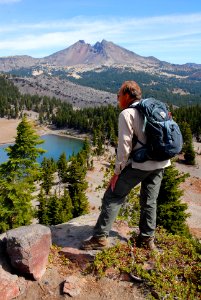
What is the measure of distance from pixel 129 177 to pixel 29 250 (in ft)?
10.8

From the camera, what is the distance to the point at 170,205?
2644 cm

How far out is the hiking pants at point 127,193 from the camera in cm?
901

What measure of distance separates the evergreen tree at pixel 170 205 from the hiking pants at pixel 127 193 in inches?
663

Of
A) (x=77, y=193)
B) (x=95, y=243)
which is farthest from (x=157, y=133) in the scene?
(x=77, y=193)

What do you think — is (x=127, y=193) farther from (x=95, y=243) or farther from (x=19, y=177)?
(x=19, y=177)

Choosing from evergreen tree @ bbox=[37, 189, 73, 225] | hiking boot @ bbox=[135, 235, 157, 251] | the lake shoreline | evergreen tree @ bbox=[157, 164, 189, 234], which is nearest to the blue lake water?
the lake shoreline

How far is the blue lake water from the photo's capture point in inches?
5600

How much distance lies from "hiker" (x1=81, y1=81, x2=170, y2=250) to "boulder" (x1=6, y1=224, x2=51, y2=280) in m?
1.23

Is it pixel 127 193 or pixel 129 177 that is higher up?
pixel 129 177

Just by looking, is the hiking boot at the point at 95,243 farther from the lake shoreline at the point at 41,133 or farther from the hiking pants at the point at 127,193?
the lake shoreline at the point at 41,133

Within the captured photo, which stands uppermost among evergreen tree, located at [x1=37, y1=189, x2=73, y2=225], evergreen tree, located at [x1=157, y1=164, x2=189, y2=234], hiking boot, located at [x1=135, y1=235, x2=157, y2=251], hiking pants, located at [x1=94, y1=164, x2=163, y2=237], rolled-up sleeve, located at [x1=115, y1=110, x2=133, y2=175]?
rolled-up sleeve, located at [x1=115, y1=110, x2=133, y2=175]

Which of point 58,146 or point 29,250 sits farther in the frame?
point 58,146

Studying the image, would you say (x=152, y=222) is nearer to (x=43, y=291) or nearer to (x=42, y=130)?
(x=43, y=291)

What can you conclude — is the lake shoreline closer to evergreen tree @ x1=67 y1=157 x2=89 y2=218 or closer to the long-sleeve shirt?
evergreen tree @ x1=67 y1=157 x2=89 y2=218
